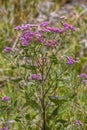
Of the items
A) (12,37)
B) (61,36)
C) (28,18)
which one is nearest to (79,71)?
(12,37)

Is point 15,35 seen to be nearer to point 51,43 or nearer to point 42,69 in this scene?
point 42,69

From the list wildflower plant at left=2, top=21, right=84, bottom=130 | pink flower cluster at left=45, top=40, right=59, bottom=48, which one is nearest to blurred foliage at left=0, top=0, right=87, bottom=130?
wildflower plant at left=2, top=21, right=84, bottom=130

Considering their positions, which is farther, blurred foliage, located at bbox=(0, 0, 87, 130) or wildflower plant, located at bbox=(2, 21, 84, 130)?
blurred foliage, located at bbox=(0, 0, 87, 130)

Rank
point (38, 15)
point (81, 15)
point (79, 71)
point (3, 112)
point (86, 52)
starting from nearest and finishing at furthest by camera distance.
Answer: point (3, 112)
point (79, 71)
point (86, 52)
point (81, 15)
point (38, 15)

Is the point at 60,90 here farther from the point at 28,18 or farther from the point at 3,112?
the point at 28,18

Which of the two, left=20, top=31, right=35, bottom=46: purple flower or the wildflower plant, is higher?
left=20, top=31, right=35, bottom=46: purple flower

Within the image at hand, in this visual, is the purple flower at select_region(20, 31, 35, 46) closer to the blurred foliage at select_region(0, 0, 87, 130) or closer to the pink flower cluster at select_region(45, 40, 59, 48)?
the pink flower cluster at select_region(45, 40, 59, 48)

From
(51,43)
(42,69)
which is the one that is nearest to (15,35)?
(42,69)

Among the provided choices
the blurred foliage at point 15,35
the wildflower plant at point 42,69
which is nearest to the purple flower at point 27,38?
the wildflower plant at point 42,69
